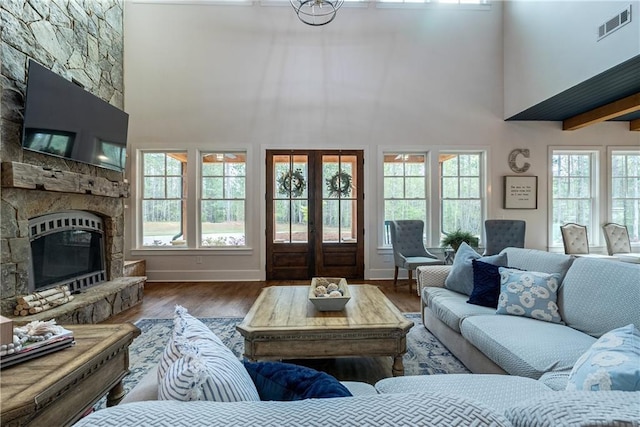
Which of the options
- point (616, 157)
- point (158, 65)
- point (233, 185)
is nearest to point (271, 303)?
point (233, 185)

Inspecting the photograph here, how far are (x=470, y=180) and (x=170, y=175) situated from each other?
17.3ft

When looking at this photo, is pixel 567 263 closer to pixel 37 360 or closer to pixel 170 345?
pixel 170 345

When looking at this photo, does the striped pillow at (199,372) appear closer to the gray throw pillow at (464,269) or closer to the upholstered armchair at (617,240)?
the gray throw pillow at (464,269)

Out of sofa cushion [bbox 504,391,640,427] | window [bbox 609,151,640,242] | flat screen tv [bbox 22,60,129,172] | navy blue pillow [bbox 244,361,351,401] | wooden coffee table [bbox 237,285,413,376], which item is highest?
flat screen tv [bbox 22,60,129,172]

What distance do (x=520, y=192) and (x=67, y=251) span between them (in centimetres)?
662

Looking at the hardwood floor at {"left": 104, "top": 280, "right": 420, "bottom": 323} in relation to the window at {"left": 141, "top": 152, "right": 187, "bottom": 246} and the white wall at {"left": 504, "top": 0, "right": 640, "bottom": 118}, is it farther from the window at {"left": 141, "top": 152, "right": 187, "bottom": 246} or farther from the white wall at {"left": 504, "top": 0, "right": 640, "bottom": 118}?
the white wall at {"left": 504, "top": 0, "right": 640, "bottom": 118}

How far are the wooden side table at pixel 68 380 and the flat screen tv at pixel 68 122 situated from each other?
2285 mm

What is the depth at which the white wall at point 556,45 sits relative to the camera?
11.8ft

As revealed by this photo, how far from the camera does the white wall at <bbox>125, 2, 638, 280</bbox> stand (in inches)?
219

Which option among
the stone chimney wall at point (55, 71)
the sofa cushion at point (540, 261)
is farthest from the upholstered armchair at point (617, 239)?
the stone chimney wall at point (55, 71)

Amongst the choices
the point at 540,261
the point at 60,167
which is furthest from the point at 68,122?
the point at 540,261

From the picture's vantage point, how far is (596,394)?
725 mm

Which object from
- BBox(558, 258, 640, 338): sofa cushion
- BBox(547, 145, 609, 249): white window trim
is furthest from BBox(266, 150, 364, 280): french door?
BBox(558, 258, 640, 338): sofa cushion

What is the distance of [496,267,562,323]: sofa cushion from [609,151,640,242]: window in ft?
16.4
